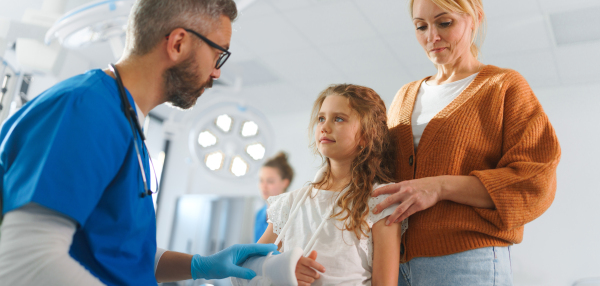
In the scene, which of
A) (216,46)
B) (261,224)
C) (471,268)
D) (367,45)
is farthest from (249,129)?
(471,268)

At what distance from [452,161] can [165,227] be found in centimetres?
614

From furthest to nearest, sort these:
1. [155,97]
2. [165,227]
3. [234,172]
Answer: [165,227] < [234,172] < [155,97]

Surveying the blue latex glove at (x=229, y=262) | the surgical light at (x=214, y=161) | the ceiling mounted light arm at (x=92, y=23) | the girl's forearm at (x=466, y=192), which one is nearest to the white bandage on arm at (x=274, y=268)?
the blue latex glove at (x=229, y=262)

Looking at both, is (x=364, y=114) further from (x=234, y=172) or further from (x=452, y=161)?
(x=234, y=172)

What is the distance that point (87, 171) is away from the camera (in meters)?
0.79

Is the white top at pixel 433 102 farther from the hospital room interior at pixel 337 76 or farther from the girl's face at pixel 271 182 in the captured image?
the girl's face at pixel 271 182

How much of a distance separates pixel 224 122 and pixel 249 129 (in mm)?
275

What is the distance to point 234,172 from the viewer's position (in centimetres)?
374

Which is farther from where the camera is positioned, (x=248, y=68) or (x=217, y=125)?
(x=248, y=68)

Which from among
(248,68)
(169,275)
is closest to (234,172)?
(248,68)

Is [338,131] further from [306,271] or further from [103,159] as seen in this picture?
[103,159]

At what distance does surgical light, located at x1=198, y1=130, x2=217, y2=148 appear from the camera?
3.66 m

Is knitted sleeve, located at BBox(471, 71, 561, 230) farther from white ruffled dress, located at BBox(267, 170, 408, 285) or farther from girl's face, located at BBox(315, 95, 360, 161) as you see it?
girl's face, located at BBox(315, 95, 360, 161)

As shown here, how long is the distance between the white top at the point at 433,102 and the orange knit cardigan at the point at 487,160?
0.03 meters
